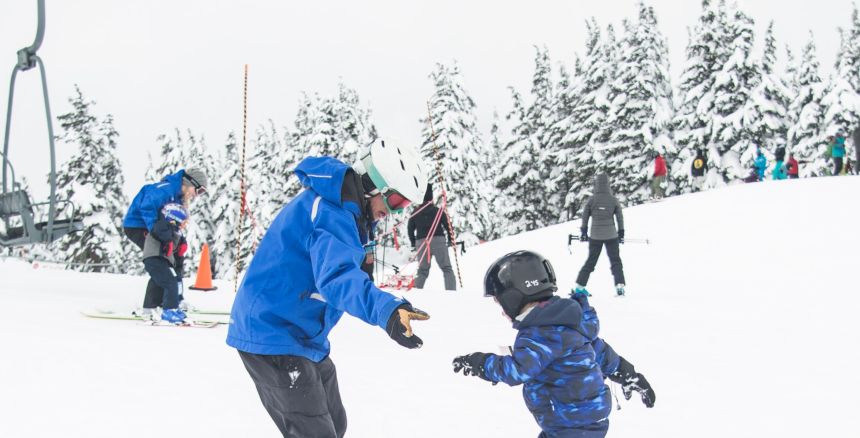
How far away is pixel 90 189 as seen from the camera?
27875 mm

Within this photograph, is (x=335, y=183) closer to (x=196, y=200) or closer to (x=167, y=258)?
(x=167, y=258)

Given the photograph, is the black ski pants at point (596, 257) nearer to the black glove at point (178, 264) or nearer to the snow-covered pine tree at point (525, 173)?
the black glove at point (178, 264)

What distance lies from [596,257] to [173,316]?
683 centimetres

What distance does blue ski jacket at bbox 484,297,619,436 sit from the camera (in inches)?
110

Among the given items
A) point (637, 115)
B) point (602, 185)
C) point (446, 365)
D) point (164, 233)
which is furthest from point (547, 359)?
point (637, 115)

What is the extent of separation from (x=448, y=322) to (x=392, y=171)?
17.2 ft

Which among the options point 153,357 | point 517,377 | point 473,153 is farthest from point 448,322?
point 473,153

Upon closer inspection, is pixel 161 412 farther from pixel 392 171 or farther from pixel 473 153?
pixel 473 153

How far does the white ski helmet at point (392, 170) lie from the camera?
9.24 feet

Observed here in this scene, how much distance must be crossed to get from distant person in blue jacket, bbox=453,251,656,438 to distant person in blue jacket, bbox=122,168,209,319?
212 inches

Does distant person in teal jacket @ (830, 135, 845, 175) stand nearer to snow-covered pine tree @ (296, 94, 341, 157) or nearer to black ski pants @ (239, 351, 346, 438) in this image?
snow-covered pine tree @ (296, 94, 341, 157)

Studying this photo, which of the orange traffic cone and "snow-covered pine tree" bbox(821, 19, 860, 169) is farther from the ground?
"snow-covered pine tree" bbox(821, 19, 860, 169)

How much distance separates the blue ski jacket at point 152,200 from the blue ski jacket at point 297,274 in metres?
4.84

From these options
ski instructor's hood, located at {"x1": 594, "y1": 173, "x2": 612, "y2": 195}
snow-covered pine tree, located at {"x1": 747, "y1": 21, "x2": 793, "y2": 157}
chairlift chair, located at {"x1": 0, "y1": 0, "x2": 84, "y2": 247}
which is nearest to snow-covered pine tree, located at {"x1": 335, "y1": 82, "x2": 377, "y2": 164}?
snow-covered pine tree, located at {"x1": 747, "y1": 21, "x2": 793, "y2": 157}
